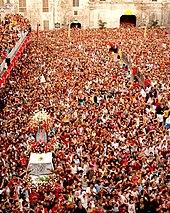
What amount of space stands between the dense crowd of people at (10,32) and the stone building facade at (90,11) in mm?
12087

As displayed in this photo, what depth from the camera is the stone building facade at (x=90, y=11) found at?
56.0 metres

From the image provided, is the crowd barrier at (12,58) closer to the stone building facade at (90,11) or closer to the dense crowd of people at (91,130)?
the dense crowd of people at (91,130)

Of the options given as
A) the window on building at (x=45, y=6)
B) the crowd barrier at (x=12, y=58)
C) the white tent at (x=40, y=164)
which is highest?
the window on building at (x=45, y=6)

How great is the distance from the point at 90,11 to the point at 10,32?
2320cm

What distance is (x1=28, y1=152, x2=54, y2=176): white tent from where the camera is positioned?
1714cm

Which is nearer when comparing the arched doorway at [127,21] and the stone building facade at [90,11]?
the stone building facade at [90,11]

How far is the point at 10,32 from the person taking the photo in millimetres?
36375

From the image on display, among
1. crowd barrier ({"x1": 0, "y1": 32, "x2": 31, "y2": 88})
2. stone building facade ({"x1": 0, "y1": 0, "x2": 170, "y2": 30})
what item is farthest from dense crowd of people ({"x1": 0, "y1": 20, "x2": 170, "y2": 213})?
stone building facade ({"x1": 0, "y1": 0, "x2": 170, "y2": 30})

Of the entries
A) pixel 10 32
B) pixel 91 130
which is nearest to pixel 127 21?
pixel 10 32

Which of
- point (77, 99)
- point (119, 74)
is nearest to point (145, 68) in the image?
point (119, 74)

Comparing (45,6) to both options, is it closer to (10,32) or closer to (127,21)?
(127,21)

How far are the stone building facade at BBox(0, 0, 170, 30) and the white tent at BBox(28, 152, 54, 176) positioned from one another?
133ft

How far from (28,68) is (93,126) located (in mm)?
13051

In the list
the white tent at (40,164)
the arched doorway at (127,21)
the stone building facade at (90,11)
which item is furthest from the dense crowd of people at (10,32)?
the arched doorway at (127,21)
